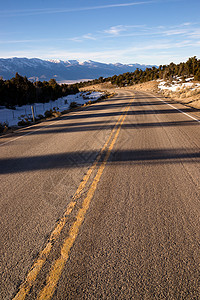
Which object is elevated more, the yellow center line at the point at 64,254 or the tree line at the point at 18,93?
the yellow center line at the point at 64,254

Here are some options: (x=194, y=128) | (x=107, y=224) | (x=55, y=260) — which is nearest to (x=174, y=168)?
(x=107, y=224)

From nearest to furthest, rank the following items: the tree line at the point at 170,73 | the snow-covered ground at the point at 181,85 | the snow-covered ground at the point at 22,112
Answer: the snow-covered ground at the point at 22,112, the snow-covered ground at the point at 181,85, the tree line at the point at 170,73

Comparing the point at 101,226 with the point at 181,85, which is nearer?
the point at 101,226

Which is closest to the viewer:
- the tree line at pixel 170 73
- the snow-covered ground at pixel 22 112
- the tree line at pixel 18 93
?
the snow-covered ground at pixel 22 112

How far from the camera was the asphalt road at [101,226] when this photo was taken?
2109 millimetres

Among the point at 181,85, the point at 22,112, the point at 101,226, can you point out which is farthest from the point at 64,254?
the point at 181,85

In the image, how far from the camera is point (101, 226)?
2.93 m

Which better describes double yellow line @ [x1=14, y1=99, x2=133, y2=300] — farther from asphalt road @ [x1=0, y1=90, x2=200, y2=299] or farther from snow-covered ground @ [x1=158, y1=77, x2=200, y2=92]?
snow-covered ground @ [x1=158, y1=77, x2=200, y2=92]

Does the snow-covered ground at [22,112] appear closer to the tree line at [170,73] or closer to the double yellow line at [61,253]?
the double yellow line at [61,253]

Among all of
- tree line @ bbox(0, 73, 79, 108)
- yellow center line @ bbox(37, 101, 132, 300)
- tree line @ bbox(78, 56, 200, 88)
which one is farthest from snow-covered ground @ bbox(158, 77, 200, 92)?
yellow center line @ bbox(37, 101, 132, 300)

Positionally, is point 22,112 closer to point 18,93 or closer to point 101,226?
point 18,93

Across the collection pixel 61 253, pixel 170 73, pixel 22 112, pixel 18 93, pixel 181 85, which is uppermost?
pixel 170 73

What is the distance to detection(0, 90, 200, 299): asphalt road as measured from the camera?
83.0 inches

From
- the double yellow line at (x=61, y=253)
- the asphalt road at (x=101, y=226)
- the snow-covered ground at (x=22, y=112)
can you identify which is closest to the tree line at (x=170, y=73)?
the snow-covered ground at (x=22, y=112)
